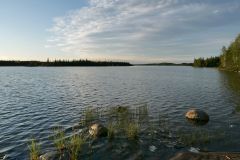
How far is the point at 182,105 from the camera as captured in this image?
117 ft

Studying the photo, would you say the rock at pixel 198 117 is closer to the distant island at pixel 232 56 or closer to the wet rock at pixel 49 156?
the wet rock at pixel 49 156

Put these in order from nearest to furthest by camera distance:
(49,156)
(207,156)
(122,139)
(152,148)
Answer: (207,156) < (49,156) < (152,148) < (122,139)

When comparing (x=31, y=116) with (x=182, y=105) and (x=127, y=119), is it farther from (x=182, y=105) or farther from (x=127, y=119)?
(x=182, y=105)

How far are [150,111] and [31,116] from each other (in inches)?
532

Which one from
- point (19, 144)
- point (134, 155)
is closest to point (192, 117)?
point (134, 155)

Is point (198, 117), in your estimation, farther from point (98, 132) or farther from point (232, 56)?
point (232, 56)

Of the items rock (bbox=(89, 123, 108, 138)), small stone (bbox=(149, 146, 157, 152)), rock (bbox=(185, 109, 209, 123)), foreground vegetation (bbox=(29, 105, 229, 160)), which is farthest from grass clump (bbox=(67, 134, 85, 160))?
rock (bbox=(185, 109, 209, 123))

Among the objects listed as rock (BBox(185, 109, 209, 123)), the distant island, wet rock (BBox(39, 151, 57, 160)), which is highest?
the distant island

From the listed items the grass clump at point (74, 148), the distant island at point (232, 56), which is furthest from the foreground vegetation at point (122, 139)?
the distant island at point (232, 56)

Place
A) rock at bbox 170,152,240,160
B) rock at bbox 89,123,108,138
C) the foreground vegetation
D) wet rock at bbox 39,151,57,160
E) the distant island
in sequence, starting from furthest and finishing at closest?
the distant island → rock at bbox 89,123,108,138 → the foreground vegetation → wet rock at bbox 39,151,57,160 → rock at bbox 170,152,240,160

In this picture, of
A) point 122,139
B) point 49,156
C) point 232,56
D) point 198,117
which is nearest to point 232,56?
point 232,56

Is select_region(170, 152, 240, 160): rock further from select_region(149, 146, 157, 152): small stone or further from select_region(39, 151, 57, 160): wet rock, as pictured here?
select_region(39, 151, 57, 160): wet rock

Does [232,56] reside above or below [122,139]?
above

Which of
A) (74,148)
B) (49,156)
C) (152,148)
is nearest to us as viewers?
(49,156)
